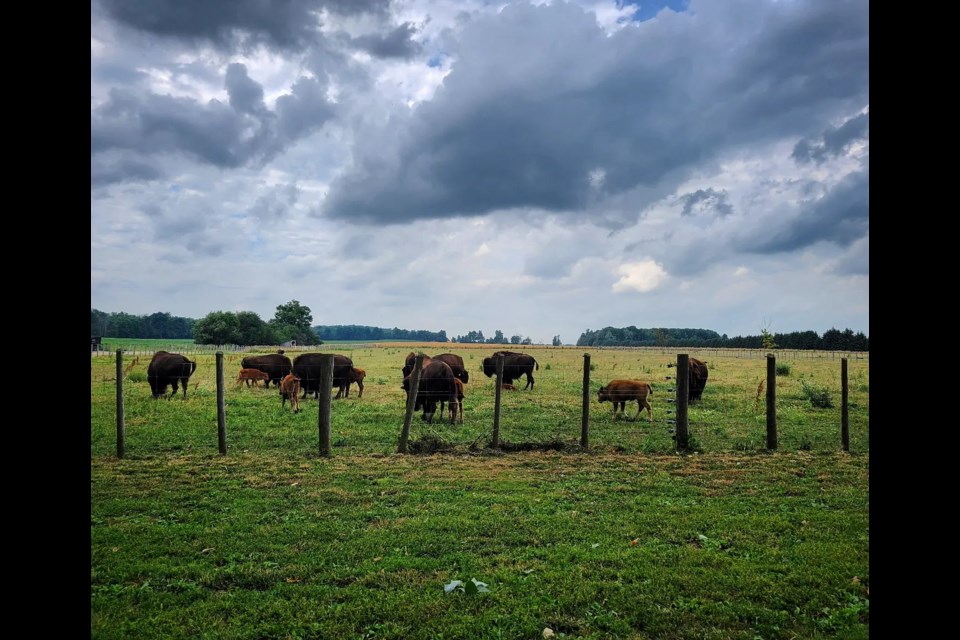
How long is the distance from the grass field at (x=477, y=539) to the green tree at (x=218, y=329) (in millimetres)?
62562

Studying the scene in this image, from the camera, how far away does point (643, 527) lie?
5914 millimetres

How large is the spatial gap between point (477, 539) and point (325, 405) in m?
5.27

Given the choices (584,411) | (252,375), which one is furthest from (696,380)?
(252,375)

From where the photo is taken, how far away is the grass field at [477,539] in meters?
3.87

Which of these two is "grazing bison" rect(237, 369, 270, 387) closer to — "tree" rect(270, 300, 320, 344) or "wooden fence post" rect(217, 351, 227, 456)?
"wooden fence post" rect(217, 351, 227, 456)

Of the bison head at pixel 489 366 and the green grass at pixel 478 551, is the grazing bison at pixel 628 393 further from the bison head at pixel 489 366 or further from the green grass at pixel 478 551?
the bison head at pixel 489 366

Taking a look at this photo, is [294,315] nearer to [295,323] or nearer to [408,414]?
[295,323]

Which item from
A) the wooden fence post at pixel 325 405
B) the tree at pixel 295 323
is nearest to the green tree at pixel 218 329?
the tree at pixel 295 323

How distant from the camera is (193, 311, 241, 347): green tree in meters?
68.8
